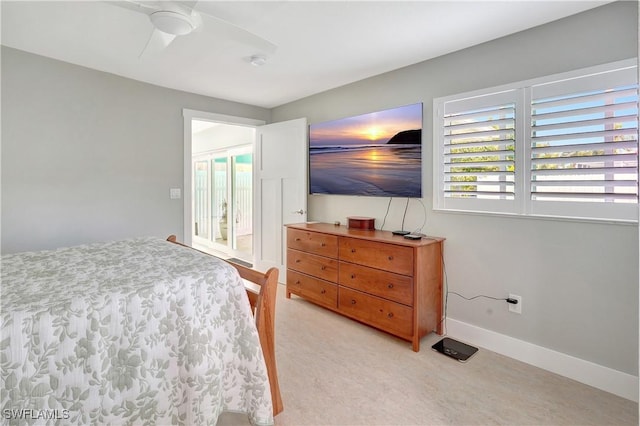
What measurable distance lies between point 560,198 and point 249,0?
7.91ft

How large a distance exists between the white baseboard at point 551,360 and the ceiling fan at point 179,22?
2.63 metres

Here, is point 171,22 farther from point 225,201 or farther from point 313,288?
point 225,201

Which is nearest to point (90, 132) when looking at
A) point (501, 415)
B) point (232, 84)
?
point (232, 84)

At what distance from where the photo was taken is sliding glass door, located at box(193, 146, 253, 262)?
223 inches

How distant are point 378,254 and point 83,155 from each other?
2.95 metres

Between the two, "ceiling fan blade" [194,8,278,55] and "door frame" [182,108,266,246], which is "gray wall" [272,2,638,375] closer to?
"ceiling fan blade" [194,8,278,55]

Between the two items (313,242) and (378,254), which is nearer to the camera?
(378,254)

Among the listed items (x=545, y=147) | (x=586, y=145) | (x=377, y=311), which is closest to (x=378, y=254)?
(x=377, y=311)

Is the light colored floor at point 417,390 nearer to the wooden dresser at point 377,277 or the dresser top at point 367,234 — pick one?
the wooden dresser at point 377,277

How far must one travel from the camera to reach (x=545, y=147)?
2188 mm

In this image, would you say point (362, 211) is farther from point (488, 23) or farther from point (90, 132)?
point (90, 132)

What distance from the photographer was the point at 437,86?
9.07 ft

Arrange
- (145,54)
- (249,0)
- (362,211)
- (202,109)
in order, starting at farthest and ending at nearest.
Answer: (202,109) < (362,211) < (145,54) < (249,0)

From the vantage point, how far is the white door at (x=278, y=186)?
154 inches
